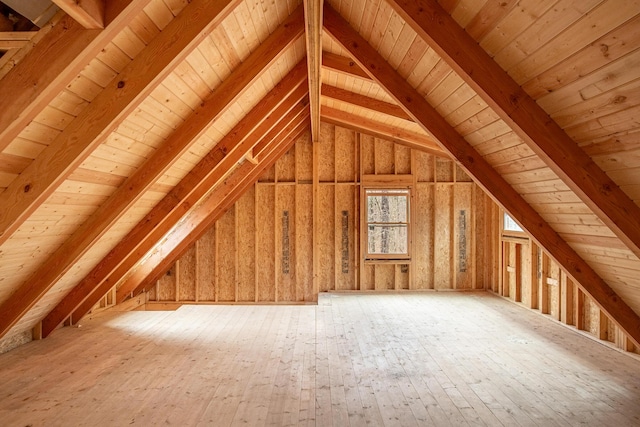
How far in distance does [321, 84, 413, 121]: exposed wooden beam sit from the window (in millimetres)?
2539

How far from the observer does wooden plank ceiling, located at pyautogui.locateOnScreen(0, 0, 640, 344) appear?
6.04 feet

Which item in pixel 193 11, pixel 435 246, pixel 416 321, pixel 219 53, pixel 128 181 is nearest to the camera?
pixel 193 11

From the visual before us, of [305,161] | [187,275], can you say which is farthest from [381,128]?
[187,275]

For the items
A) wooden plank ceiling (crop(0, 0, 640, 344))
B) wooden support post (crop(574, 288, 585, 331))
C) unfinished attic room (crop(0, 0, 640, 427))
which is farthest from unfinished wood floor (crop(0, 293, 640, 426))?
wooden plank ceiling (crop(0, 0, 640, 344))

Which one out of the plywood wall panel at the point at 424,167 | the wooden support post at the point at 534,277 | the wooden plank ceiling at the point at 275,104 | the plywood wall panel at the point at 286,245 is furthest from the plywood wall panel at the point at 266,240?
the wooden support post at the point at 534,277

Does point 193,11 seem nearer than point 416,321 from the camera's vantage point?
Yes

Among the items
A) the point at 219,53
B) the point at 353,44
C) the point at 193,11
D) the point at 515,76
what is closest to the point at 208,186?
the point at 219,53

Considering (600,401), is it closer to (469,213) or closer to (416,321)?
(416,321)

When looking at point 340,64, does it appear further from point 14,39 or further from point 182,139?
point 14,39

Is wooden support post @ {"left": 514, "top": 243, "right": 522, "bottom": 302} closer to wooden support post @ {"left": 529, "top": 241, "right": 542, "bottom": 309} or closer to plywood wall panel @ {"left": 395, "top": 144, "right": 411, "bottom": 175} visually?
wooden support post @ {"left": 529, "top": 241, "right": 542, "bottom": 309}

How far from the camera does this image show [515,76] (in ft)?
7.91

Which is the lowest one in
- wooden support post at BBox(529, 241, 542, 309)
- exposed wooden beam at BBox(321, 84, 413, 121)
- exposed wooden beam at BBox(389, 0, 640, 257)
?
wooden support post at BBox(529, 241, 542, 309)

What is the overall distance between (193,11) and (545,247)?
332 centimetres

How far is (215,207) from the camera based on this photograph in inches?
268
